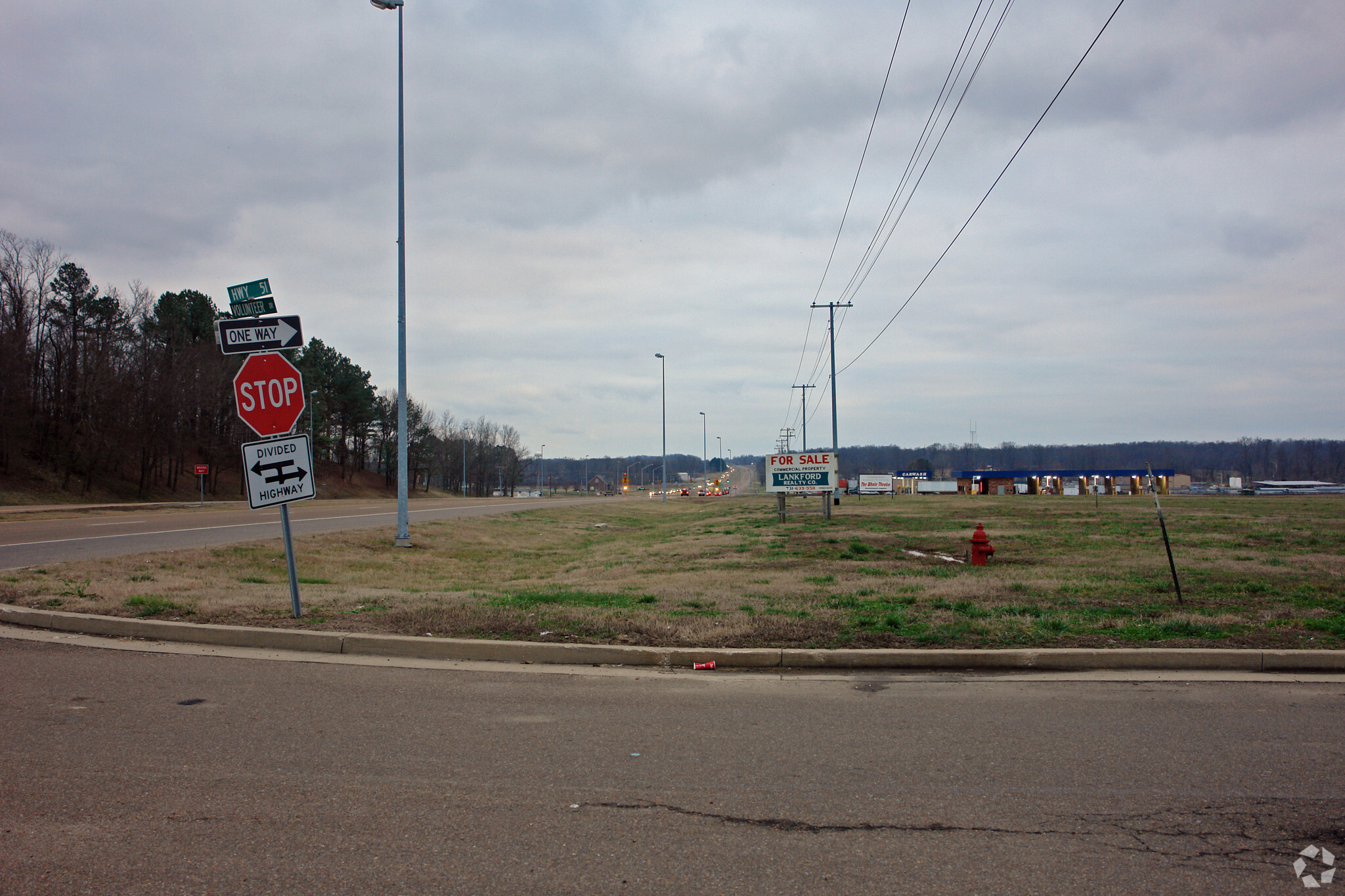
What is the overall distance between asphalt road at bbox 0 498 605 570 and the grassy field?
2012 millimetres

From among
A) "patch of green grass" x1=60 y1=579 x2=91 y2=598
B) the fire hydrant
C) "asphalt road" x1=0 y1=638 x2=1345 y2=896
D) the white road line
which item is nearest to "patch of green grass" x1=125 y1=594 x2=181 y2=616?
"patch of green grass" x1=60 y1=579 x2=91 y2=598

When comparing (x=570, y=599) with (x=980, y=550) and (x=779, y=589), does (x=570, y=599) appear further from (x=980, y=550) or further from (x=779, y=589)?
(x=980, y=550)

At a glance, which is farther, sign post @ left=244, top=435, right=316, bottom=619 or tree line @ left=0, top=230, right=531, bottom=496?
tree line @ left=0, top=230, right=531, bottom=496

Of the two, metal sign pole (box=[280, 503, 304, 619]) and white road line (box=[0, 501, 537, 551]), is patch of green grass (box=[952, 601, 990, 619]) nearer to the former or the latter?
metal sign pole (box=[280, 503, 304, 619])

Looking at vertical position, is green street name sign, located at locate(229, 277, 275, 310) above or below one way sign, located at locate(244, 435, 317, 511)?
above

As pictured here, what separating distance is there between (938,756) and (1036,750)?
2.20 feet

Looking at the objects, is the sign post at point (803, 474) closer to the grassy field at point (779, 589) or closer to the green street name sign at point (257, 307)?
the grassy field at point (779, 589)

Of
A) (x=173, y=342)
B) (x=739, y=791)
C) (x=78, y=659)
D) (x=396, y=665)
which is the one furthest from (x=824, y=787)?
(x=173, y=342)

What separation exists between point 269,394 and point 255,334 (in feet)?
2.43

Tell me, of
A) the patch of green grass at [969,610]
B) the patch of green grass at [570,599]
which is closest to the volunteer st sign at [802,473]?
the patch of green grass at [570,599]

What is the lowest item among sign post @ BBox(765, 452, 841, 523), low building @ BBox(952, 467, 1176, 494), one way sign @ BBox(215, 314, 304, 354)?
low building @ BBox(952, 467, 1176, 494)

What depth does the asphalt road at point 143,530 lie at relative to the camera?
16266 mm

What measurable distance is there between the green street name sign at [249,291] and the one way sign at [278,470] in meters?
1.74

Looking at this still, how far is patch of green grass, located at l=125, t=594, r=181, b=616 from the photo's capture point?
921 centimetres
